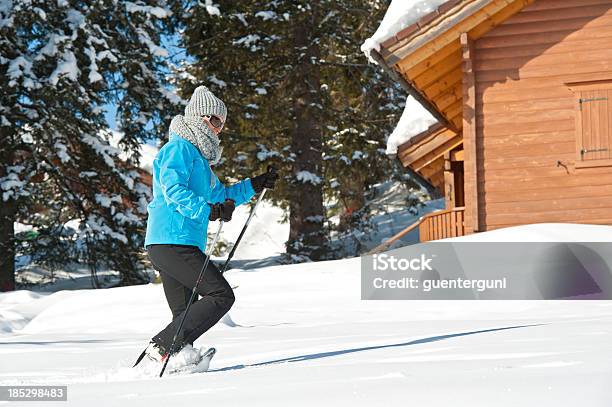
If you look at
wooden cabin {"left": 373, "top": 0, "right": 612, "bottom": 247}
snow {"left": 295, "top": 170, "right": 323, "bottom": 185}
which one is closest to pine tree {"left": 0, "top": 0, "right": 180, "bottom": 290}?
snow {"left": 295, "top": 170, "right": 323, "bottom": 185}

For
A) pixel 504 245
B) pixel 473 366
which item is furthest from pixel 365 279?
pixel 473 366

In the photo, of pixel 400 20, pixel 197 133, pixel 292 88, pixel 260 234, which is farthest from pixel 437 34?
pixel 260 234

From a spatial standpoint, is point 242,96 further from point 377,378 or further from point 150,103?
point 377,378

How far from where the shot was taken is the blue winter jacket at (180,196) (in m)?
5.69

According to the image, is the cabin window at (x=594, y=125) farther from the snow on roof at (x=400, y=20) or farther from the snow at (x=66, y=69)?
the snow at (x=66, y=69)

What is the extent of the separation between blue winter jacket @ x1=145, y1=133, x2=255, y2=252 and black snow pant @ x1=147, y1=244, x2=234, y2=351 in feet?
0.25

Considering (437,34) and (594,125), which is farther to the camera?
(594,125)

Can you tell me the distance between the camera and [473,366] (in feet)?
16.5

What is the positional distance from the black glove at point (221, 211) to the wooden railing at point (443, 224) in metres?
9.14

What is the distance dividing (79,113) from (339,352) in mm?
14383

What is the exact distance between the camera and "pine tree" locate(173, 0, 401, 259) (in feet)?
72.5

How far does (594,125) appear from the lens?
43.0 ft

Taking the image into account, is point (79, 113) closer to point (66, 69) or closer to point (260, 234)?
point (66, 69)

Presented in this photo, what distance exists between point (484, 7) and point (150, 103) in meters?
9.61
